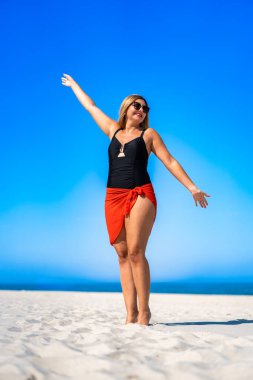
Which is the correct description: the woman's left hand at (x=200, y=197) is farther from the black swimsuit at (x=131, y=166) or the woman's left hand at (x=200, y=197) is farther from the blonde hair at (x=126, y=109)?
the blonde hair at (x=126, y=109)

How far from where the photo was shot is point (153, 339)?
2764mm

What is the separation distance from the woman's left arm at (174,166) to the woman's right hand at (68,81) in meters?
1.33

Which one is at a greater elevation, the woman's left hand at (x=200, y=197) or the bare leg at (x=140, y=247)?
the woman's left hand at (x=200, y=197)

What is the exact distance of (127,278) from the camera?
4055mm

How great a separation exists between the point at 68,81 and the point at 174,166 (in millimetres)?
1813

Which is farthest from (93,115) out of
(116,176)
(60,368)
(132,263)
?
(60,368)

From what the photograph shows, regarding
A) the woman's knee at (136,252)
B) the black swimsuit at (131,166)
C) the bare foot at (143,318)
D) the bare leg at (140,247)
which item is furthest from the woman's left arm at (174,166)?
the bare foot at (143,318)

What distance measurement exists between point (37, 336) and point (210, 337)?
4.19 ft

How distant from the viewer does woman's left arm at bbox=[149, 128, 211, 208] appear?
154 inches

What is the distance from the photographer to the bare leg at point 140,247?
3.80 meters

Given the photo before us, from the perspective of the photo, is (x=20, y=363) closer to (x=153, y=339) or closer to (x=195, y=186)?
(x=153, y=339)

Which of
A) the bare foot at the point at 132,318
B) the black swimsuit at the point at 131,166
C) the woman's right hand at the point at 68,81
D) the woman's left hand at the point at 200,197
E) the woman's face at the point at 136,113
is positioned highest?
the woman's right hand at the point at 68,81

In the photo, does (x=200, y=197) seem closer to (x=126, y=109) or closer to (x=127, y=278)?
(x=127, y=278)

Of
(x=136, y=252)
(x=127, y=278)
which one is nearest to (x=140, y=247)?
(x=136, y=252)
